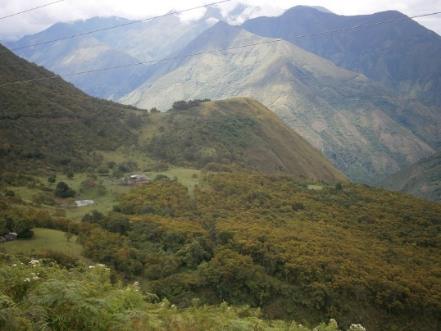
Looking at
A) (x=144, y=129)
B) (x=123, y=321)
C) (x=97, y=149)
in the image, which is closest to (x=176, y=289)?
(x=123, y=321)

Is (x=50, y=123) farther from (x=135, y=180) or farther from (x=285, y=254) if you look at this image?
(x=285, y=254)

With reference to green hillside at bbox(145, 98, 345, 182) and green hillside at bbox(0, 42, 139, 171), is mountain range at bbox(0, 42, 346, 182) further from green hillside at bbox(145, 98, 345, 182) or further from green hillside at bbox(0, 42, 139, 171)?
green hillside at bbox(145, 98, 345, 182)

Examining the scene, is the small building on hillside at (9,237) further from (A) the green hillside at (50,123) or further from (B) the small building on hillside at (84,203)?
(A) the green hillside at (50,123)

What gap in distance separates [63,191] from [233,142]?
170ft

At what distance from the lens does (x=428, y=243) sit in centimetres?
4538

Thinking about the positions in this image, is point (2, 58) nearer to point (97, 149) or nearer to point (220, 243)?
point (97, 149)

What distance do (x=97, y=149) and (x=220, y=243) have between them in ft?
144

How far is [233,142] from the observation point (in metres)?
101

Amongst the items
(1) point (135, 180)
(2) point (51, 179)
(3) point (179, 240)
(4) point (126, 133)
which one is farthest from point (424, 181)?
(3) point (179, 240)

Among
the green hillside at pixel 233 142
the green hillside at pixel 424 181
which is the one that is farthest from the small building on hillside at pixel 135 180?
the green hillside at pixel 424 181

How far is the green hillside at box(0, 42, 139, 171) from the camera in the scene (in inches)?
2596

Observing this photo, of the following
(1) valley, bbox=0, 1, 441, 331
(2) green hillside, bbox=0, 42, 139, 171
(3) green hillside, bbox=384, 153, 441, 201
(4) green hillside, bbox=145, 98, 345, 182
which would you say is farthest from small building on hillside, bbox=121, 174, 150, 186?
(3) green hillside, bbox=384, 153, 441, 201

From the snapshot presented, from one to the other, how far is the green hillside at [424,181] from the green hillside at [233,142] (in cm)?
6269

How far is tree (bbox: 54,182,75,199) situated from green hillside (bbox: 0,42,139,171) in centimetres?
917
